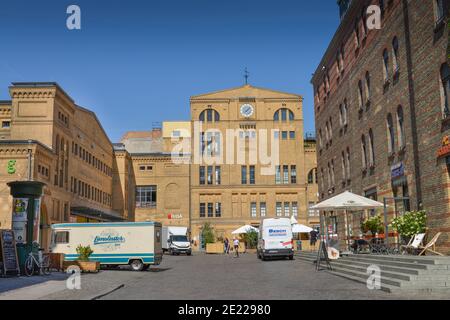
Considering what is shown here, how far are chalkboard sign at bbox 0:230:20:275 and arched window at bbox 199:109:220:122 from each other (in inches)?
1840

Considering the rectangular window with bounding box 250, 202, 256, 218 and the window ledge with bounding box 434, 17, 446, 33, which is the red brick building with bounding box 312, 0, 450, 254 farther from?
the rectangular window with bounding box 250, 202, 256, 218

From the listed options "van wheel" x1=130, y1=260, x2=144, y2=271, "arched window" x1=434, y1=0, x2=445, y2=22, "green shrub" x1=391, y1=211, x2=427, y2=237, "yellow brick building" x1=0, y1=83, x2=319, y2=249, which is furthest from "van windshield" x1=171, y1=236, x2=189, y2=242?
"arched window" x1=434, y1=0, x2=445, y2=22

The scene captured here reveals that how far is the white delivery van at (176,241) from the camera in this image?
168 feet

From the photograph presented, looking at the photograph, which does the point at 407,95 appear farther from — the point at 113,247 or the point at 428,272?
the point at 113,247

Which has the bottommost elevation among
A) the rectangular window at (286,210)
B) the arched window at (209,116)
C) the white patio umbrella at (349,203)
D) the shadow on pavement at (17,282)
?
the shadow on pavement at (17,282)

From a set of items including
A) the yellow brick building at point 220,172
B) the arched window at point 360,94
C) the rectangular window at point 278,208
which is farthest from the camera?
the rectangular window at point 278,208

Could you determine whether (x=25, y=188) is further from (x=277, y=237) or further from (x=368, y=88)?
(x=368, y=88)

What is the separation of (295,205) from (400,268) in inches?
1974

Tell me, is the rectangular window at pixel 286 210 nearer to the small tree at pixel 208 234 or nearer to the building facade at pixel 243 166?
the building facade at pixel 243 166

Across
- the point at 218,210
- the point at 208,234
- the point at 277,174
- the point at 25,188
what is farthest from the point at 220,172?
the point at 25,188

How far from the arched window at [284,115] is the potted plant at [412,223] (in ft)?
154

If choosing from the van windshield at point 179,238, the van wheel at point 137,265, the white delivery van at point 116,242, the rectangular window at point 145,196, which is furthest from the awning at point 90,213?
the van wheel at point 137,265

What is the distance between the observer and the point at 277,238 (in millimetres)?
35094
